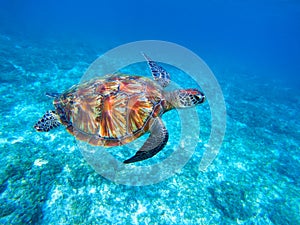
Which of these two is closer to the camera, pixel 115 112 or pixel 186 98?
pixel 115 112

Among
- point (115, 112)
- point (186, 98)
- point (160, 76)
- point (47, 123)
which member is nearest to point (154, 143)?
point (115, 112)

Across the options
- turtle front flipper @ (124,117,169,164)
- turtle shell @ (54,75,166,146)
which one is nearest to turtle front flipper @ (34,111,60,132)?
turtle shell @ (54,75,166,146)

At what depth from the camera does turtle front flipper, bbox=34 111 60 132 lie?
482cm

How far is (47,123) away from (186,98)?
373 cm

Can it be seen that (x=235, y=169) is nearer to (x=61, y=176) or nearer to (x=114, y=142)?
(x=114, y=142)

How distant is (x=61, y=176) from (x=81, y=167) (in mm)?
510

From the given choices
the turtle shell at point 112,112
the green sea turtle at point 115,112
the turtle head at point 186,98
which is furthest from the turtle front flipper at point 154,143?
the turtle head at point 186,98

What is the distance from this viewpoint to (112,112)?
4.23 m

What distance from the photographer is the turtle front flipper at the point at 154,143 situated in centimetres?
348

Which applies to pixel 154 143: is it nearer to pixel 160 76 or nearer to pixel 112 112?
pixel 112 112

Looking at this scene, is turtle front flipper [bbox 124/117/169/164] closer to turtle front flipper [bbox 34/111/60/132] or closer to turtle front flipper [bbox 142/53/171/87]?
turtle front flipper [bbox 142/53/171/87]

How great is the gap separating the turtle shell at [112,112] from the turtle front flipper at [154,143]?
0.19 meters

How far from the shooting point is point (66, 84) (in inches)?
348

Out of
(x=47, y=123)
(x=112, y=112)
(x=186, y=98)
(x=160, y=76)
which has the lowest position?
(x=47, y=123)
